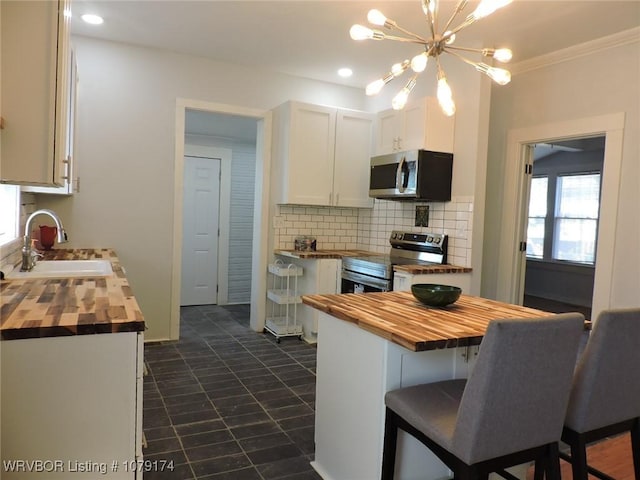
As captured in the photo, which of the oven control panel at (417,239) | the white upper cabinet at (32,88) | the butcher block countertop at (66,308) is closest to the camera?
the butcher block countertop at (66,308)

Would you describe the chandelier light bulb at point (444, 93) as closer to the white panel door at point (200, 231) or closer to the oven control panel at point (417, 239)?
the oven control panel at point (417, 239)

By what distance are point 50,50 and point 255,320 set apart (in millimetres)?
3311


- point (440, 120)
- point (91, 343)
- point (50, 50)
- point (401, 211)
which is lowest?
point (91, 343)

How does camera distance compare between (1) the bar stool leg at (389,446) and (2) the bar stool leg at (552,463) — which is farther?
(1) the bar stool leg at (389,446)

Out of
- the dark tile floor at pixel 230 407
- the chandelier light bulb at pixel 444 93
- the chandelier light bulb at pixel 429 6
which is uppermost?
the chandelier light bulb at pixel 429 6

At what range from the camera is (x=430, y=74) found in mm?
4047

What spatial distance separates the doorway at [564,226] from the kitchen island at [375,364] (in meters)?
5.15

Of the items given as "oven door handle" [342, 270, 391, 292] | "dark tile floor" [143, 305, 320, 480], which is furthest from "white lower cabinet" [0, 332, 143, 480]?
"oven door handle" [342, 270, 391, 292]

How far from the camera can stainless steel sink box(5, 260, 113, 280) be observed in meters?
2.39

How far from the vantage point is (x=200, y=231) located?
588 cm

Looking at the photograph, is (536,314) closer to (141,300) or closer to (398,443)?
(398,443)

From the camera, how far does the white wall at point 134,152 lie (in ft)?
12.3

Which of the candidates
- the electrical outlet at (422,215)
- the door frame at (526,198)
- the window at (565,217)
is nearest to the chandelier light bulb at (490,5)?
the door frame at (526,198)

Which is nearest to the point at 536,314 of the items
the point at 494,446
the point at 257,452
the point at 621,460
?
the point at 494,446
